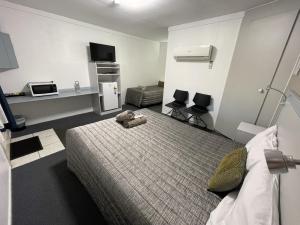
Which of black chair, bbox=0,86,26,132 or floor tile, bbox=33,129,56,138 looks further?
floor tile, bbox=33,129,56,138

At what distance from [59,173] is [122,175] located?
131cm

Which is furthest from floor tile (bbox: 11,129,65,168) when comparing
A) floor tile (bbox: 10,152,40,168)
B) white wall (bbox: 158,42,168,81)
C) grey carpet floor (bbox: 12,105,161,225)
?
white wall (bbox: 158,42,168,81)

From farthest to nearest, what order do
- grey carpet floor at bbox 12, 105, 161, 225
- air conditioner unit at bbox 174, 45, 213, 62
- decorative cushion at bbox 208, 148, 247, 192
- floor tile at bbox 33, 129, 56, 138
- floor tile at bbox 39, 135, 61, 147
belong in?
air conditioner unit at bbox 174, 45, 213, 62
floor tile at bbox 33, 129, 56, 138
floor tile at bbox 39, 135, 61, 147
grey carpet floor at bbox 12, 105, 161, 225
decorative cushion at bbox 208, 148, 247, 192

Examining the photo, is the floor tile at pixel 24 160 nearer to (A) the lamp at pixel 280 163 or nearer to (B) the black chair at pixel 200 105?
(A) the lamp at pixel 280 163

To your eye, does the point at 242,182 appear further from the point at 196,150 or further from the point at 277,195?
the point at 196,150

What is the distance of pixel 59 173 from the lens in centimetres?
182

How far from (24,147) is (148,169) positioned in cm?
243

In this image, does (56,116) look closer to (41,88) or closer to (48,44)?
(41,88)

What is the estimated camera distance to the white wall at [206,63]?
2578 millimetres

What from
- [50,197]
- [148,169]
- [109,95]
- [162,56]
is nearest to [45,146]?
[50,197]

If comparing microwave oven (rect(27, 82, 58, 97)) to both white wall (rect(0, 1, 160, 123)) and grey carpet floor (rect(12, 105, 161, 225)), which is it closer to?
white wall (rect(0, 1, 160, 123))

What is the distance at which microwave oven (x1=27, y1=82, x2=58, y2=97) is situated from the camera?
8.85ft

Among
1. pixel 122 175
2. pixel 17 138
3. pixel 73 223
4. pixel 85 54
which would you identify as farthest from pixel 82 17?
pixel 73 223

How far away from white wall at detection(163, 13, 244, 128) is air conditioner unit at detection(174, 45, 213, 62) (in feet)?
0.41
